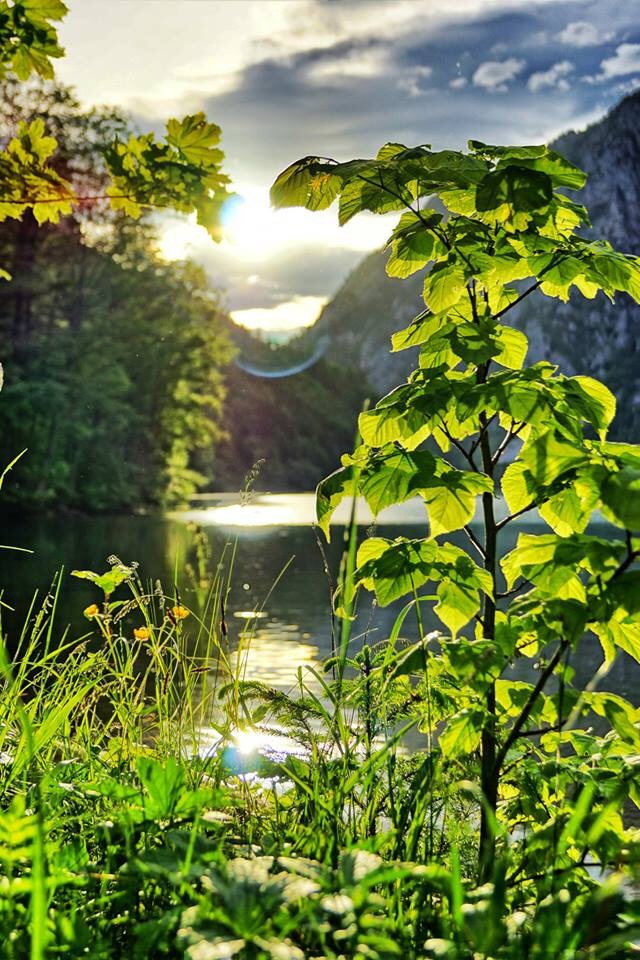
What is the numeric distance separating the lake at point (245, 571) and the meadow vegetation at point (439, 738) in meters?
0.86

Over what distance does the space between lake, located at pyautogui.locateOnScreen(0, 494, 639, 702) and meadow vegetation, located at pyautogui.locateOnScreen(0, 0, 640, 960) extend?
0.86 meters

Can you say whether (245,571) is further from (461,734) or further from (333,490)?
Result: (461,734)

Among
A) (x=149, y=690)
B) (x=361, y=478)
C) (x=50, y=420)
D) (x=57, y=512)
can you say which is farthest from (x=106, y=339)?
(x=361, y=478)

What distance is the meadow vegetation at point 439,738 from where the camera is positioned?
3.59 ft

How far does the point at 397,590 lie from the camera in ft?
5.49

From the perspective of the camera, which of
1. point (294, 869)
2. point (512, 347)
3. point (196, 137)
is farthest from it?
point (196, 137)

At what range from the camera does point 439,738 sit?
4.59 ft

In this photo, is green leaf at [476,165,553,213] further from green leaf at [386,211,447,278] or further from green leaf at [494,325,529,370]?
green leaf at [494,325,529,370]

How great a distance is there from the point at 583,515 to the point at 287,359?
103830mm

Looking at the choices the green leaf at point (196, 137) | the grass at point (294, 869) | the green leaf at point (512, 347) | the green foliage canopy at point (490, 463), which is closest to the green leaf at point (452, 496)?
the green foliage canopy at point (490, 463)

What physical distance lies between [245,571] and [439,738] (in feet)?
59.2

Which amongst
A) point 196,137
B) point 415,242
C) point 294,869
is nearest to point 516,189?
point 415,242

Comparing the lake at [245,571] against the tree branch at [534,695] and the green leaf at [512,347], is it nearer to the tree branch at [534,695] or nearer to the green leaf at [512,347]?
the green leaf at [512,347]

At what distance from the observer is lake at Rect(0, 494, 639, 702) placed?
11.5 meters
